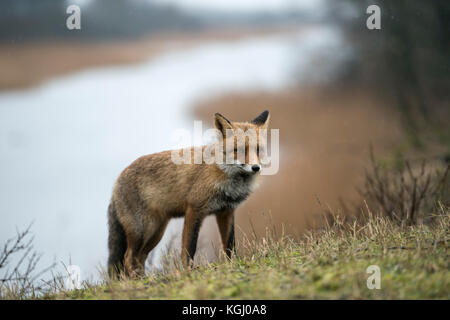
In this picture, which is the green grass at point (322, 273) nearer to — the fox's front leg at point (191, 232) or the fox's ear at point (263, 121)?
the fox's front leg at point (191, 232)

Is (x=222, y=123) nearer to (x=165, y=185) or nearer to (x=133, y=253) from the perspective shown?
(x=165, y=185)

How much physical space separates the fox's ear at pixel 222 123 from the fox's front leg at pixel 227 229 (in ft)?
3.04

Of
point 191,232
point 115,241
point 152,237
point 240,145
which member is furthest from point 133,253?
point 240,145

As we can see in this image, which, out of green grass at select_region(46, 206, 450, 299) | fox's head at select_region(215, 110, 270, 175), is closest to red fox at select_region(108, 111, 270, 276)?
fox's head at select_region(215, 110, 270, 175)

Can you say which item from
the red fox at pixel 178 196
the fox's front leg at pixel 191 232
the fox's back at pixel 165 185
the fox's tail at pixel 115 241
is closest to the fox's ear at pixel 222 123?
the red fox at pixel 178 196

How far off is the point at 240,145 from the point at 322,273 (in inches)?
63.7

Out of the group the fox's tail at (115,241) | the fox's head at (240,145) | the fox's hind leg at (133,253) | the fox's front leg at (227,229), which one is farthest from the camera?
the fox's tail at (115,241)

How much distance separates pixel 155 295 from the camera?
369cm

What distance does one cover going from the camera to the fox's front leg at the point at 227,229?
198 inches

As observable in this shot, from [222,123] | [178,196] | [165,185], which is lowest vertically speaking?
[178,196]

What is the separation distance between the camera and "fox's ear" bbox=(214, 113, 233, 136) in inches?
189

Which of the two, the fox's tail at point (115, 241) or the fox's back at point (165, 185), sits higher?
A: the fox's back at point (165, 185)

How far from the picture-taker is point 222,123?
4.83 meters
